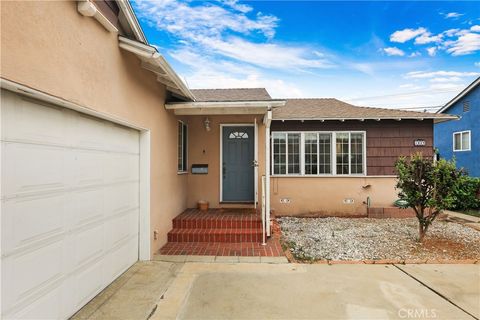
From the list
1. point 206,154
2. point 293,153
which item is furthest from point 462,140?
point 206,154

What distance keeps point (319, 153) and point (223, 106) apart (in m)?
4.18

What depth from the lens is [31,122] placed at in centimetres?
218

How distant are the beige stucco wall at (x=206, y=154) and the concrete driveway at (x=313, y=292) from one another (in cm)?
287

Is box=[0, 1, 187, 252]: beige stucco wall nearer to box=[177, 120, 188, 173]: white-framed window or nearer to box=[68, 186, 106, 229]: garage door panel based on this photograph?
box=[68, 186, 106, 229]: garage door panel

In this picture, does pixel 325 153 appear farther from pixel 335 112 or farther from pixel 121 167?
pixel 121 167

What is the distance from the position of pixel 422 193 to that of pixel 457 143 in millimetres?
10591

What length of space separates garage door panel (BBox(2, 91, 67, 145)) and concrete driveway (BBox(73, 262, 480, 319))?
195 cm

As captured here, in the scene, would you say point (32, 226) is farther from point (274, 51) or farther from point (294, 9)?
point (274, 51)

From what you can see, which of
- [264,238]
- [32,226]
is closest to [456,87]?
[264,238]

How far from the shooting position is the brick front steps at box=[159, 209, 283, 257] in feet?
15.5

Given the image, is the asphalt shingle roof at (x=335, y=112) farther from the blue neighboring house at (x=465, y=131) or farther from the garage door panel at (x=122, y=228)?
the blue neighboring house at (x=465, y=131)

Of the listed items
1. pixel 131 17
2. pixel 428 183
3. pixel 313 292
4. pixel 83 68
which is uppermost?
pixel 131 17

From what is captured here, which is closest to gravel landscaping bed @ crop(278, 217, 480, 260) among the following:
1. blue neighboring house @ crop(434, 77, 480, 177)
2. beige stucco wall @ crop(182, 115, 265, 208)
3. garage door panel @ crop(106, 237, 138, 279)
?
beige stucco wall @ crop(182, 115, 265, 208)

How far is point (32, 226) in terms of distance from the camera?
7.13 ft
